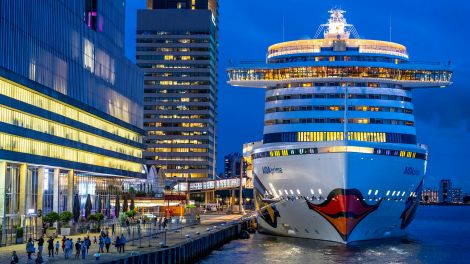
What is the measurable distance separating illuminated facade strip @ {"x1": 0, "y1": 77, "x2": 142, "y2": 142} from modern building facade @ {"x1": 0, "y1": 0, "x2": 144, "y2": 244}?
11 cm

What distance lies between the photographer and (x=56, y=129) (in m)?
86.5

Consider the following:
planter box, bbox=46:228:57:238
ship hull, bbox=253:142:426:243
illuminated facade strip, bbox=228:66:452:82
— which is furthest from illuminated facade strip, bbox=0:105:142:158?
ship hull, bbox=253:142:426:243

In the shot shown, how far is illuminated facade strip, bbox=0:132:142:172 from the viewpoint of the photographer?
72.3 meters

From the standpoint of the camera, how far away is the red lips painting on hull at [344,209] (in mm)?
71125

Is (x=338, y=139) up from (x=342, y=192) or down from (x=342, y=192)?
up

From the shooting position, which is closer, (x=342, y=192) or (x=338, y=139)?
(x=342, y=192)

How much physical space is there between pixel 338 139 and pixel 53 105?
3006cm

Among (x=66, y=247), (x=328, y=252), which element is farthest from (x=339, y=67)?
(x=66, y=247)

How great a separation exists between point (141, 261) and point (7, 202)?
2574 cm

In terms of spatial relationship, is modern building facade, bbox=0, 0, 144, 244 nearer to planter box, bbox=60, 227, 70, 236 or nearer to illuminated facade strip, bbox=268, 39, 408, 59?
planter box, bbox=60, 227, 70, 236

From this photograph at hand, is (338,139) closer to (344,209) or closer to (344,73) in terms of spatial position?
(344,73)

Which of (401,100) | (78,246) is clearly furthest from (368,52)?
(78,246)

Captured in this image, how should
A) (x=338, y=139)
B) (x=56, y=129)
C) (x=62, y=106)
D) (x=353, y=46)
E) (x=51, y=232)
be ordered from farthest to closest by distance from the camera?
(x=62, y=106), (x=56, y=129), (x=353, y=46), (x=338, y=139), (x=51, y=232)

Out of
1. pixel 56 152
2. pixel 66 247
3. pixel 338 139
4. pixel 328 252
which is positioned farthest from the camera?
pixel 56 152
